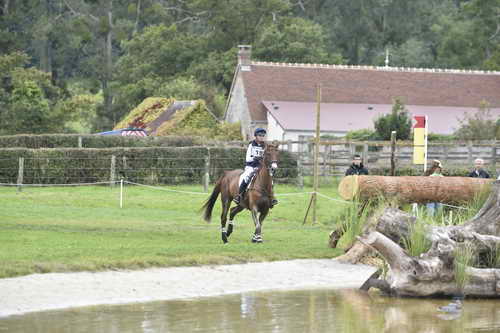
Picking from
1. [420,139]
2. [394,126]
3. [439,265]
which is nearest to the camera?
[439,265]

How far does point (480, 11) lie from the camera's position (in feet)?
289

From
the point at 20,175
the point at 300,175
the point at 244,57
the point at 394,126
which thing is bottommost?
the point at 20,175

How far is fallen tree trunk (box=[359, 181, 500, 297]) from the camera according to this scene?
16.1m

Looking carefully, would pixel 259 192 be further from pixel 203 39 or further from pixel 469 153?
pixel 203 39

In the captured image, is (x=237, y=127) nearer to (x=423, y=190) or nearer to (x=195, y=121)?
(x=195, y=121)

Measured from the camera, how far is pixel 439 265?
52.9ft

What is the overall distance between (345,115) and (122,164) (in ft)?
83.5

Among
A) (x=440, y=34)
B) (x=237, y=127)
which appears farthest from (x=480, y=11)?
(x=237, y=127)

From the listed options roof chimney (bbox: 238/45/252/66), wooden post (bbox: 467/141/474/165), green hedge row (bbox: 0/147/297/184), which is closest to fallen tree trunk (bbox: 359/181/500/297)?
green hedge row (bbox: 0/147/297/184)

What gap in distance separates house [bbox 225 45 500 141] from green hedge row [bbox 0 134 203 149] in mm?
14255

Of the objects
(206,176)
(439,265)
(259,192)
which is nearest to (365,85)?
(206,176)

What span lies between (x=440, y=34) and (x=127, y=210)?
68997mm

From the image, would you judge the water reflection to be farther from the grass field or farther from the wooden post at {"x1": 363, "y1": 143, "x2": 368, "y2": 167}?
the wooden post at {"x1": 363, "y1": 143, "x2": 368, "y2": 167}

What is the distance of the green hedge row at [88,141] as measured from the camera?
43625 millimetres
